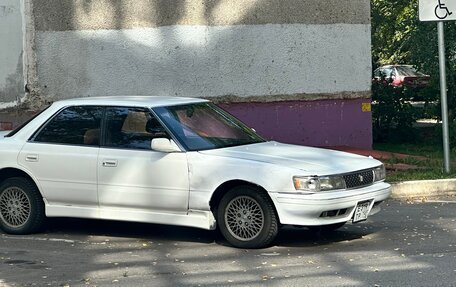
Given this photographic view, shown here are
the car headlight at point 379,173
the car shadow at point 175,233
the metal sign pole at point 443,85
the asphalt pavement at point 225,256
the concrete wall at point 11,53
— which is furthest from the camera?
the concrete wall at point 11,53

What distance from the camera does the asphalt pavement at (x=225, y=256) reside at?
7781 millimetres

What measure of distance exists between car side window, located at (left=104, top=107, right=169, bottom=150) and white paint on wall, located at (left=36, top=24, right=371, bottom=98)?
19.3 ft

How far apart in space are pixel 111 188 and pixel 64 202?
0.62 m

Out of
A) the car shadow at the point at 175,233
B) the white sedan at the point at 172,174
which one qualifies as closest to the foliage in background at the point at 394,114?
the car shadow at the point at 175,233

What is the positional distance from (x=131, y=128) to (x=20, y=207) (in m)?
1.54

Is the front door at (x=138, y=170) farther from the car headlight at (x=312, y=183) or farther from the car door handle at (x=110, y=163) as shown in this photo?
the car headlight at (x=312, y=183)

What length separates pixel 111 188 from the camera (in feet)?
30.8

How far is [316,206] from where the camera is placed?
8.57 metres

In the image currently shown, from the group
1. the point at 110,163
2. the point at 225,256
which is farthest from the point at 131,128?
the point at 225,256

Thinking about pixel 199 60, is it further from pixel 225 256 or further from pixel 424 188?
pixel 225 256

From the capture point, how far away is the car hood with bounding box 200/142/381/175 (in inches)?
346

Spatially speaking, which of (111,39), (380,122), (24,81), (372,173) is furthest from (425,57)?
(372,173)

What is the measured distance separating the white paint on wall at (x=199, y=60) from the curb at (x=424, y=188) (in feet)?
13.8

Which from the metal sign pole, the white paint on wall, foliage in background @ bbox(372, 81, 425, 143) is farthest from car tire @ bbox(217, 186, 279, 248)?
foliage in background @ bbox(372, 81, 425, 143)
